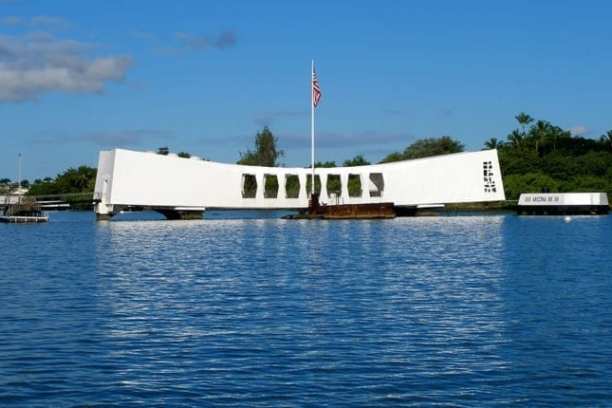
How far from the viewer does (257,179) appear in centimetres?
10906

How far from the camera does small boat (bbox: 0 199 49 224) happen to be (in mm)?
103812

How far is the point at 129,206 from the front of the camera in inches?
3925

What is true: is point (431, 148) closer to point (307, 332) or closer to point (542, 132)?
point (542, 132)

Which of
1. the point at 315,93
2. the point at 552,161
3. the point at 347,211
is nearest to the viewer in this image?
the point at 315,93

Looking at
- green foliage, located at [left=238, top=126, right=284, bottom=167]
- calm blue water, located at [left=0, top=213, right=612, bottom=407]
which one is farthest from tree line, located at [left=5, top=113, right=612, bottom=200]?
calm blue water, located at [left=0, top=213, right=612, bottom=407]

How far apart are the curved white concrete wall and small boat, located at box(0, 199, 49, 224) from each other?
25.3 ft

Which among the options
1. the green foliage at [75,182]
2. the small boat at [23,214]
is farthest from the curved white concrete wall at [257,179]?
the green foliage at [75,182]

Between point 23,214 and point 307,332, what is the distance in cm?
9309

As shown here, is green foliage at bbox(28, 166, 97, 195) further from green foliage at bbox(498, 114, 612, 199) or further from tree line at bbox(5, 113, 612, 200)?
green foliage at bbox(498, 114, 612, 199)

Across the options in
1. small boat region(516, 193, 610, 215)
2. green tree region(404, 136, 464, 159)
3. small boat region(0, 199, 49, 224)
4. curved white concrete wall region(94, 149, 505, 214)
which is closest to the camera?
curved white concrete wall region(94, 149, 505, 214)

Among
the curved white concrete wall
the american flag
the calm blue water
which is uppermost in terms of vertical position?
the american flag

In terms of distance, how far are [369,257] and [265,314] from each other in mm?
20168

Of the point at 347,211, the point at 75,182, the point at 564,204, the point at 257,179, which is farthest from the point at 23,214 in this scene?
the point at 75,182

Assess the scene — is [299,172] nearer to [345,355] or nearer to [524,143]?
[524,143]
